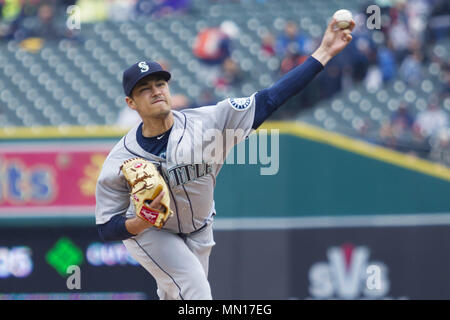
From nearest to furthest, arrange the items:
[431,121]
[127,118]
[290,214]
A: [290,214]
[431,121]
[127,118]

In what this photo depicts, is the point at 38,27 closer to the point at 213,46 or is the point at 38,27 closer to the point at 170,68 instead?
the point at 170,68

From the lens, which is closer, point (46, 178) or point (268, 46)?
point (46, 178)

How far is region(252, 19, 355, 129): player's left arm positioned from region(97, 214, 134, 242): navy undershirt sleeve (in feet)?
2.95

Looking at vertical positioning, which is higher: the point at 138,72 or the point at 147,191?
the point at 138,72

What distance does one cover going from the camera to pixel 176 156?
15.9 feet

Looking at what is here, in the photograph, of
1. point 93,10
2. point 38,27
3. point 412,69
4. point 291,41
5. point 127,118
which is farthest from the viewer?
point 93,10

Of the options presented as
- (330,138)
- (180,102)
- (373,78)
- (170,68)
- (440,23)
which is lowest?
(330,138)

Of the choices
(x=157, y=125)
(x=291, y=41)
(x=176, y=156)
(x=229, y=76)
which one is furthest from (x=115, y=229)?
(x=291, y=41)

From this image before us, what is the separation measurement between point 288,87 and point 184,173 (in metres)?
0.73

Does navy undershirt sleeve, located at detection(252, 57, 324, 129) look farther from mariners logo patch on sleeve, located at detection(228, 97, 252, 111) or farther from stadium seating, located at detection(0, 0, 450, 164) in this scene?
stadium seating, located at detection(0, 0, 450, 164)

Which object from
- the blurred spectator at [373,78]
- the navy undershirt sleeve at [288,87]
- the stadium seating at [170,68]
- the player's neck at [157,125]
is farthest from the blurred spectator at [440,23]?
the player's neck at [157,125]
